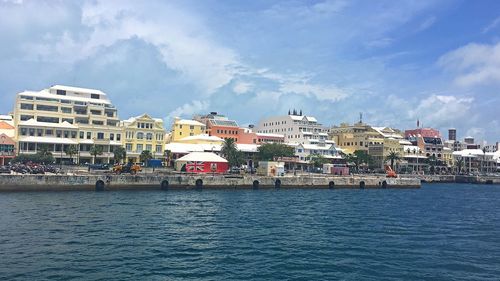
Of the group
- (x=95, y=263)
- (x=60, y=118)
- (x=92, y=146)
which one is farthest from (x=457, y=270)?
(x=60, y=118)

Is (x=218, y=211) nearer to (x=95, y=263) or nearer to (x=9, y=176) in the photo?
(x=95, y=263)

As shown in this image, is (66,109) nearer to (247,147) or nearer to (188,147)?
(188,147)

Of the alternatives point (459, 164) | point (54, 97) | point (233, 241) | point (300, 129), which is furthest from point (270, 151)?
point (459, 164)

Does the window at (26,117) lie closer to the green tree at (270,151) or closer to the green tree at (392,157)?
the green tree at (270,151)

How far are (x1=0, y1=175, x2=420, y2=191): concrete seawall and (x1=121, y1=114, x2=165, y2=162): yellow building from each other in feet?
88.7

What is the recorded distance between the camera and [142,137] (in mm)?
102750

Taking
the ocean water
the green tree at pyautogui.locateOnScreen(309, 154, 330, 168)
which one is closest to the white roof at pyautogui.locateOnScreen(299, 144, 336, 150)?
the green tree at pyautogui.locateOnScreen(309, 154, 330, 168)

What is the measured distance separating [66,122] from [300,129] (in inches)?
2815

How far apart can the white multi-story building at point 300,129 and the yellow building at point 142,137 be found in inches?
1922

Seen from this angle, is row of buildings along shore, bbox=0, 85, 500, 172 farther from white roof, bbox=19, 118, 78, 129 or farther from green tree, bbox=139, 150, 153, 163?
green tree, bbox=139, 150, 153, 163

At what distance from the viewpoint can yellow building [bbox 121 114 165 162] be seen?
100 m

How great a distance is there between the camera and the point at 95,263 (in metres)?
27.2

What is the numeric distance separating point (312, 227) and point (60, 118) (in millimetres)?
70267

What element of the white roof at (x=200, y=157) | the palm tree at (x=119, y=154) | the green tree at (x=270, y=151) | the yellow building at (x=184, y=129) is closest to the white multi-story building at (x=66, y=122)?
the palm tree at (x=119, y=154)
